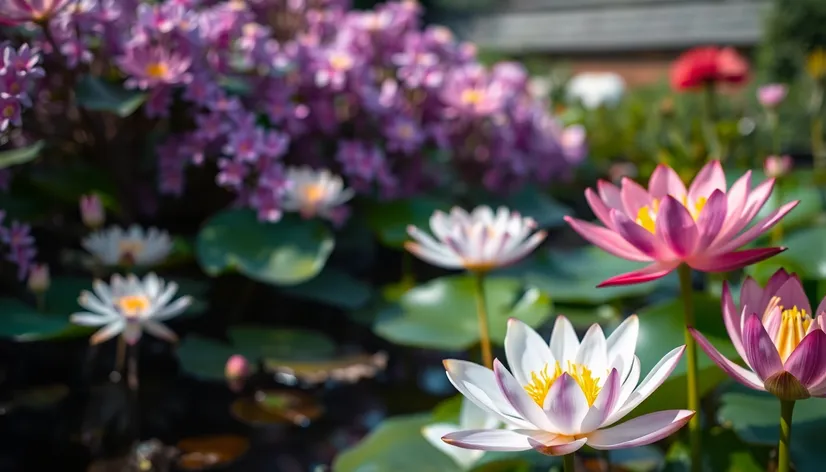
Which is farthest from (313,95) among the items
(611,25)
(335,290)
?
(611,25)

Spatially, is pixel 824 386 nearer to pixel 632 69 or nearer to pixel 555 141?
pixel 555 141

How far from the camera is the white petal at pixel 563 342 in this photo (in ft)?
1.93

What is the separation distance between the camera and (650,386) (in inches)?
19.5

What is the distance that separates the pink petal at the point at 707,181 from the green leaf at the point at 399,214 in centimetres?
84

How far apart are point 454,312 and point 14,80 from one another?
750 millimetres

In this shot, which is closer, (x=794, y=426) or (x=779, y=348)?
(x=779, y=348)

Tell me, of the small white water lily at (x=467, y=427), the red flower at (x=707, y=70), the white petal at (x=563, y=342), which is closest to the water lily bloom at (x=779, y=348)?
the white petal at (x=563, y=342)

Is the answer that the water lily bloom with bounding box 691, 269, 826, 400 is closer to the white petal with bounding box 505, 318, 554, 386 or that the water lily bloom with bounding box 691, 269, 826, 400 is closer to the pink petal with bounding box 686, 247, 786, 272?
the pink petal with bounding box 686, 247, 786, 272

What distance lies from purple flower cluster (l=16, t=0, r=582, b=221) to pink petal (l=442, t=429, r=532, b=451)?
87 centimetres

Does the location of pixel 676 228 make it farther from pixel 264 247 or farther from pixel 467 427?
pixel 264 247

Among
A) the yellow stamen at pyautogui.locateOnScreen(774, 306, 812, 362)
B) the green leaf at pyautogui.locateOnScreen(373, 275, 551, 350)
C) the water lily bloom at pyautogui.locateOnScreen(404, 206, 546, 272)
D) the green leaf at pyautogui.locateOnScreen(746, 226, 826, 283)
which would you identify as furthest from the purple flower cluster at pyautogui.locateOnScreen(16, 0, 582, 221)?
the yellow stamen at pyautogui.locateOnScreen(774, 306, 812, 362)

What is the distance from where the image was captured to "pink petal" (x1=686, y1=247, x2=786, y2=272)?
548mm

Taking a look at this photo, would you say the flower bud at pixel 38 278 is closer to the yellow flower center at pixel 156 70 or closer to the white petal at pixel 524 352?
the yellow flower center at pixel 156 70

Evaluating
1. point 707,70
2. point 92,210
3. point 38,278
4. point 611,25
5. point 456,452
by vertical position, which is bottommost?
point 456,452
